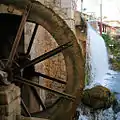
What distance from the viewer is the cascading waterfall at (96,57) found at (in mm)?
16078

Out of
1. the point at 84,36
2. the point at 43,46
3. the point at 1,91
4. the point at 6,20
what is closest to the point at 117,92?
the point at 84,36

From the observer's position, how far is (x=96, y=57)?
1850 centimetres

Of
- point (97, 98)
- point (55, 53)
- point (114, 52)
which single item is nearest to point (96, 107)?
point (97, 98)

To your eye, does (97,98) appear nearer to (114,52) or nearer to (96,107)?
(96,107)

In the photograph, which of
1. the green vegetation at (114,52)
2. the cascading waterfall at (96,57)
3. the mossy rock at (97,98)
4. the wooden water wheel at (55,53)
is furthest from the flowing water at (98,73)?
the wooden water wheel at (55,53)

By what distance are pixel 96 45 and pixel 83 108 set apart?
30.2 ft

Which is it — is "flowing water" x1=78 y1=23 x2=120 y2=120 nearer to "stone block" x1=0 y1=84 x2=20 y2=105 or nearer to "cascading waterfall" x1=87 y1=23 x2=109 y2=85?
"cascading waterfall" x1=87 y1=23 x2=109 y2=85

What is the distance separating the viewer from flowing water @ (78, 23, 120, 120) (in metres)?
10.1

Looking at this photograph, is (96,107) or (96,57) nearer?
(96,107)

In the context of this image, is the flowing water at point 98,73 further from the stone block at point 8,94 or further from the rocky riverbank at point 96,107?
the stone block at point 8,94

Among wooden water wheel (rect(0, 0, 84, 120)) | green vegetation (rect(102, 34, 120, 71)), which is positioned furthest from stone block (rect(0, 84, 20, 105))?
green vegetation (rect(102, 34, 120, 71))

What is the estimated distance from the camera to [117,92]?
13.1 m

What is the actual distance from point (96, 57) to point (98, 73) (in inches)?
54.8

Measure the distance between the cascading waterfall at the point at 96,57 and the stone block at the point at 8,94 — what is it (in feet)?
35.0
